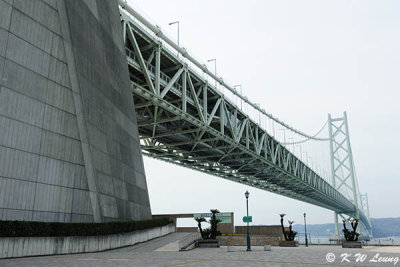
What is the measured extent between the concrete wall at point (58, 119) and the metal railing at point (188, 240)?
3763 millimetres

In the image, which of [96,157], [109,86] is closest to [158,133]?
[109,86]

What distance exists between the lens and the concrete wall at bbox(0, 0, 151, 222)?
1406cm

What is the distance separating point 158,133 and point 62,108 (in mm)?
29123

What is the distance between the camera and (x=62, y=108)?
54.3 ft

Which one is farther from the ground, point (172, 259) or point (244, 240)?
point (172, 259)

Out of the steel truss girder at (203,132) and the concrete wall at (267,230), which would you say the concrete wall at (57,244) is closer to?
the steel truss girder at (203,132)

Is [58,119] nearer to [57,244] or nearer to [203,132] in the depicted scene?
[57,244]

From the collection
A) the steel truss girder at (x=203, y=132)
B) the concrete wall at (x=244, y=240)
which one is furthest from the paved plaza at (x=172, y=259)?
the steel truss girder at (x=203, y=132)

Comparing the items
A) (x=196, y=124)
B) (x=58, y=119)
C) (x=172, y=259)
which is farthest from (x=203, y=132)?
(x=172, y=259)

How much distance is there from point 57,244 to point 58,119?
5600 mm

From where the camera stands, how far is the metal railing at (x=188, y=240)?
22.2 meters

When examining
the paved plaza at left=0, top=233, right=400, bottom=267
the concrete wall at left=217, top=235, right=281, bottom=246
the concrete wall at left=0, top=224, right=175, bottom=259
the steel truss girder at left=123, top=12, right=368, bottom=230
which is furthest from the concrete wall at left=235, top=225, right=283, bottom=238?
the concrete wall at left=0, top=224, right=175, bottom=259

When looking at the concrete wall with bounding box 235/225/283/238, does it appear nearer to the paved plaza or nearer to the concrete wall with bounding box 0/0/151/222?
the paved plaza

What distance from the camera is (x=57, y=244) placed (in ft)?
47.7
